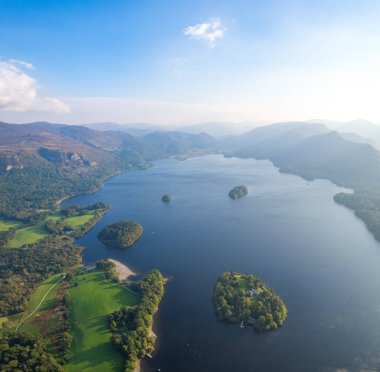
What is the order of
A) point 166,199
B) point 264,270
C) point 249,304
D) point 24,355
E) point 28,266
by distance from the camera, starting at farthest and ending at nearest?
point 166,199 < point 28,266 < point 264,270 < point 249,304 < point 24,355

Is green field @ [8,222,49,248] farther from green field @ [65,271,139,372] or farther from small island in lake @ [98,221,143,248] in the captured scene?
green field @ [65,271,139,372]

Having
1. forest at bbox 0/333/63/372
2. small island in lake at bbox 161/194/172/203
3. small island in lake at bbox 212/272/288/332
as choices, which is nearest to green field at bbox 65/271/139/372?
forest at bbox 0/333/63/372

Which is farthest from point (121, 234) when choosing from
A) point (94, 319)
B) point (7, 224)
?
point (7, 224)

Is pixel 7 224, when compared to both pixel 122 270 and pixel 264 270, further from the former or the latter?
pixel 264 270

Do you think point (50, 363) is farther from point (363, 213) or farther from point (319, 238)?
point (363, 213)

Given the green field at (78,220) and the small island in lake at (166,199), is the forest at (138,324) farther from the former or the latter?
the small island in lake at (166,199)

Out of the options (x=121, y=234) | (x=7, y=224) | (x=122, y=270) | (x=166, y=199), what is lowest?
(x=7, y=224)
